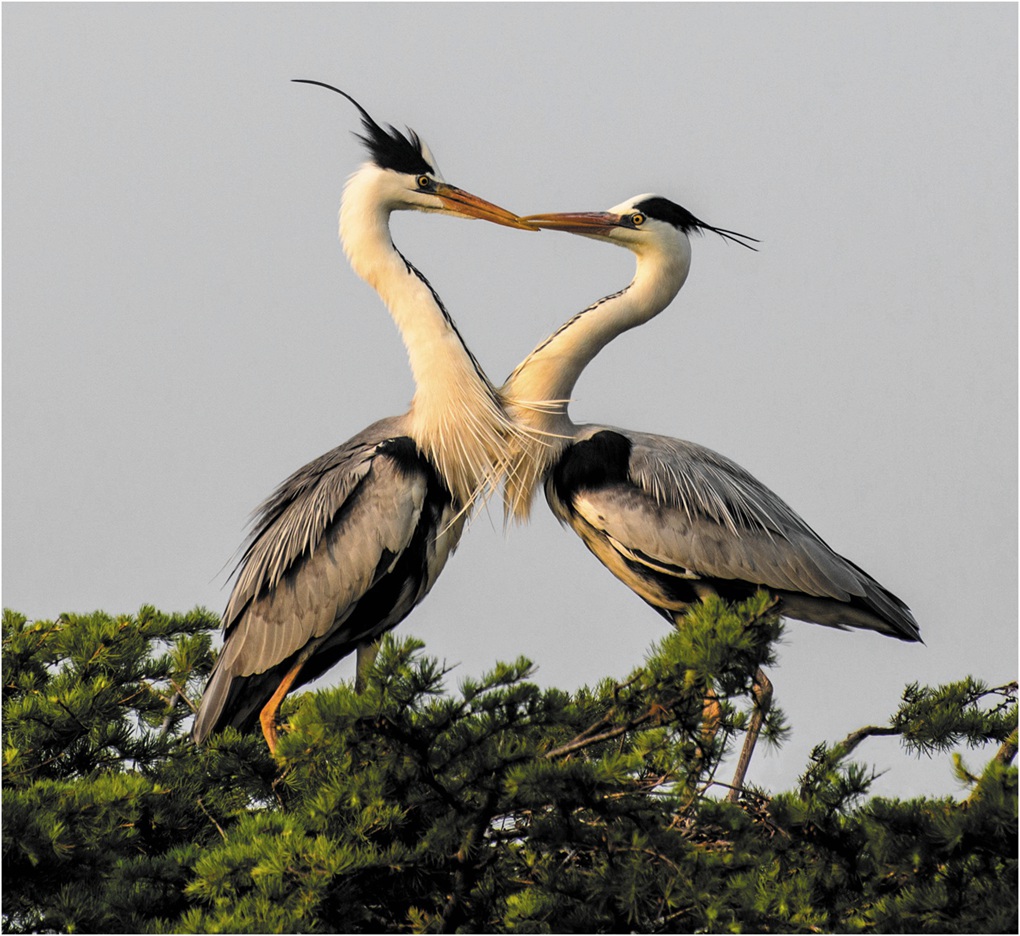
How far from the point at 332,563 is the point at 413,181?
190cm

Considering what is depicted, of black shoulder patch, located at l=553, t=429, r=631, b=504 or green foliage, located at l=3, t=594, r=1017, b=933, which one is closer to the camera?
green foliage, located at l=3, t=594, r=1017, b=933

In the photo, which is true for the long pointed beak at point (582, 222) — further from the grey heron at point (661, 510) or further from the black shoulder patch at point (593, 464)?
the black shoulder patch at point (593, 464)

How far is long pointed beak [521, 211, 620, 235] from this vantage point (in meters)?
6.49

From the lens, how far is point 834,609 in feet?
19.4

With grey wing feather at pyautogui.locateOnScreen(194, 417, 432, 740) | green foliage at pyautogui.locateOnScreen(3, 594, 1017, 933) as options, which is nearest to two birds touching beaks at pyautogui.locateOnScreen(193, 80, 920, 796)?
grey wing feather at pyautogui.locateOnScreen(194, 417, 432, 740)

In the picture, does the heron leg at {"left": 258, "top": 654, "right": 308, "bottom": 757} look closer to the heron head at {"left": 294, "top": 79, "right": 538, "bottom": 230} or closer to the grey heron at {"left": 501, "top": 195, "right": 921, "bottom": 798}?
the grey heron at {"left": 501, "top": 195, "right": 921, "bottom": 798}

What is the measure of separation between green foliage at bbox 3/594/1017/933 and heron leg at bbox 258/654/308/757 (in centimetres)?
149

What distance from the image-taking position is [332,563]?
564 cm

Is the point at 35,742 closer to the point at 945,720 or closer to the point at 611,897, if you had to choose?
the point at 611,897

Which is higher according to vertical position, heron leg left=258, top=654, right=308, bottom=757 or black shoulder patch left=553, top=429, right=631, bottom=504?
black shoulder patch left=553, top=429, right=631, bottom=504

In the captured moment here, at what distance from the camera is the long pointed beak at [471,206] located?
6.31m

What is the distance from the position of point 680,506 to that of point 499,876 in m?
2.40

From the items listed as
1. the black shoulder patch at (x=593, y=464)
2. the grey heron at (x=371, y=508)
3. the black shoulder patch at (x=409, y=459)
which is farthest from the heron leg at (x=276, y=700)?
the black shoulder patch at (x=593, y=464)

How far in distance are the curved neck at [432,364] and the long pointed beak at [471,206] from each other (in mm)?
284
